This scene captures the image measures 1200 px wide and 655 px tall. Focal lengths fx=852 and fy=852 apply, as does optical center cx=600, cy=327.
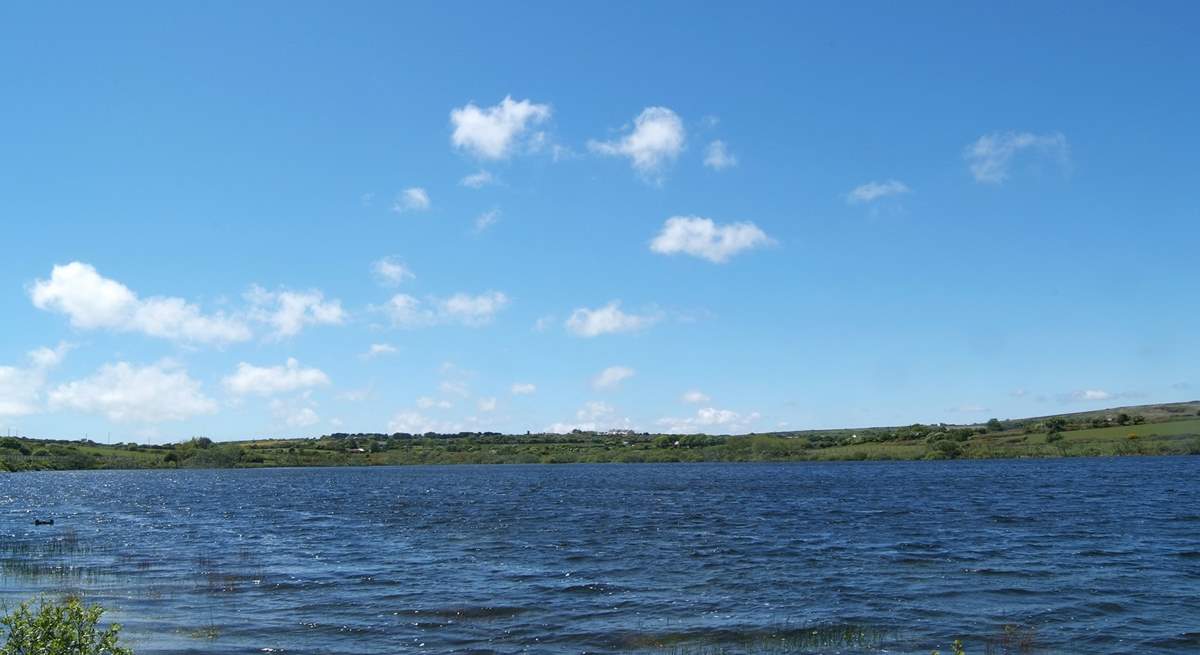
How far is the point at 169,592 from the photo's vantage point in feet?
105

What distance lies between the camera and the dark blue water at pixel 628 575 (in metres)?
24.6

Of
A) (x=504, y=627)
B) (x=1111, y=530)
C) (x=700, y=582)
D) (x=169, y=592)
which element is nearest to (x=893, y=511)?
(x=1111, y=530)

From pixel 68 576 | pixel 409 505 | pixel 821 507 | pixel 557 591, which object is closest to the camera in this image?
pixel 557 591

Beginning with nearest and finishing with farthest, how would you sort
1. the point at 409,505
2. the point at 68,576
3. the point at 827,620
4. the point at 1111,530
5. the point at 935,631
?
the point at 935,631
the point at 827,620
the point at 68,576
the point at 1111,530
the point at 409,505

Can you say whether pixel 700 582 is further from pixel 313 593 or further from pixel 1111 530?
pixel 1111 530

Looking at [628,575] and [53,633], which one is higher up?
[53,633]

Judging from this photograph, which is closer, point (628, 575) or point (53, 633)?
point (53, 633)

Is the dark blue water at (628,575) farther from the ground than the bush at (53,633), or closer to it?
closer to it

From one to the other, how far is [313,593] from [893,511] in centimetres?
4567

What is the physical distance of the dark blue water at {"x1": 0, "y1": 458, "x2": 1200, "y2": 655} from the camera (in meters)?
24.6

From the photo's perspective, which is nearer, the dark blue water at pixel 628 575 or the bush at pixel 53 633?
the bush at pixel 53 633

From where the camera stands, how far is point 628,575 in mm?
34656

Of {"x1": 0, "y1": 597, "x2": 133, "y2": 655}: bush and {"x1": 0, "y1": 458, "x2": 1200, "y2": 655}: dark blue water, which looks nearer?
{"x1": 0, "y1": 597, "x2": 133, "y2": 655}: bush

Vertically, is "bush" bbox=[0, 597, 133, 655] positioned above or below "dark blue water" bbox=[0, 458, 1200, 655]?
above
